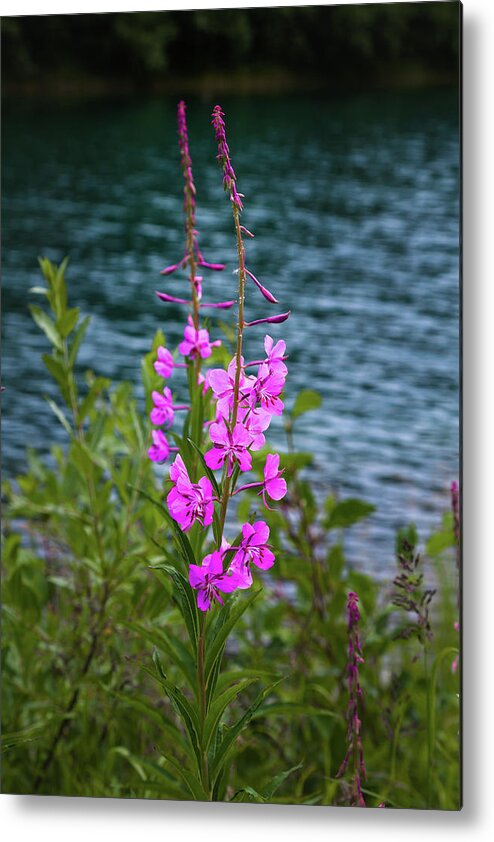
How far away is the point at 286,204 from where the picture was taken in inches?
98.0

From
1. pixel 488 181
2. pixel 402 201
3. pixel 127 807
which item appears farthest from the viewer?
pixel 402 201

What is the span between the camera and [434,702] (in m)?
2.19

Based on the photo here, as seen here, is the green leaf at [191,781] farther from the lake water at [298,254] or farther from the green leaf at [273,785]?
the lake water at [298,254]

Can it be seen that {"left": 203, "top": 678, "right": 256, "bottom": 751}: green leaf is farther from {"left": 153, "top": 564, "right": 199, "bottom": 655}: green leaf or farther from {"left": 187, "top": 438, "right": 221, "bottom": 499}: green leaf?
{"left": 187, "top": 438, "right": 221, "bottom": 499}: green leaf

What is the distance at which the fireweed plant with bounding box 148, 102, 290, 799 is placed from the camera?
190 centimetres

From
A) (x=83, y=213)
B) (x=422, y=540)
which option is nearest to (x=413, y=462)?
(x=422, y=540)

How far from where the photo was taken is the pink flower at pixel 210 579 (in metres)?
1.93

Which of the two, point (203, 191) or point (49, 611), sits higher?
point (203, 191)

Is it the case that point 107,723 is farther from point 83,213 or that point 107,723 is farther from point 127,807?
point 83,213

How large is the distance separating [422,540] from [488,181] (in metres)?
0.71

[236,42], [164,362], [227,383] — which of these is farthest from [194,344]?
[236,42]

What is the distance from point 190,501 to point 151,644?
0.59 metres

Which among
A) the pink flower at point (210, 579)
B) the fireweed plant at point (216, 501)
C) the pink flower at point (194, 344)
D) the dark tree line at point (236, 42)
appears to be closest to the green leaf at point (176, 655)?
the fireweed plant at point (216, 501)

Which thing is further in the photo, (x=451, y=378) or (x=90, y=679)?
(x=90, y=679)
